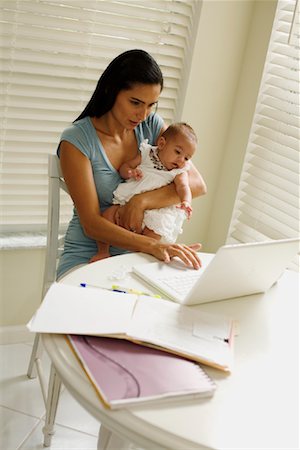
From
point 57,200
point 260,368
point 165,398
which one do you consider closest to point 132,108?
point 57,200

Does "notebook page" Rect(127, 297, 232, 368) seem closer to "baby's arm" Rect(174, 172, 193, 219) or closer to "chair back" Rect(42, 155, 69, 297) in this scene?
"baby's arm" Rect(174, 172, 193, 219)

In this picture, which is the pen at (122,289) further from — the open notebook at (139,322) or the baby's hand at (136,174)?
the baby's hand at (136,174)

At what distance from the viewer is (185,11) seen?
253cm

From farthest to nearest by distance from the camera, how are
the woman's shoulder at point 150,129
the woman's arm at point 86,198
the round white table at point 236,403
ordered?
the woman's shoulder at point 150,129
the woman's arm at point 86,198
the round white table at point 236,403

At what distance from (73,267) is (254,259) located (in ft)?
2.59

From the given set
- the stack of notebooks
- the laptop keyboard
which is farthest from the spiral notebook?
the laptop keyboard

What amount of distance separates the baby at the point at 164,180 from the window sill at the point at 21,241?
520 mm

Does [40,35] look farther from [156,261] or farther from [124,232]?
[156,261]

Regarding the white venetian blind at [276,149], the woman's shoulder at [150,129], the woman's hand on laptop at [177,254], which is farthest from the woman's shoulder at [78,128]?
the white venetian blind at [276,149]

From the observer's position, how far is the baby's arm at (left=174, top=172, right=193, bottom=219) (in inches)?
77.0

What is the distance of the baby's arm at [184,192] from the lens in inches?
77.0

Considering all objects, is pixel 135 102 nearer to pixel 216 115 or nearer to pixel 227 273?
pixel 227 273

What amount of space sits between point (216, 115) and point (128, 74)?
913mm

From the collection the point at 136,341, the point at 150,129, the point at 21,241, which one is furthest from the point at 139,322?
the point at 21,241
